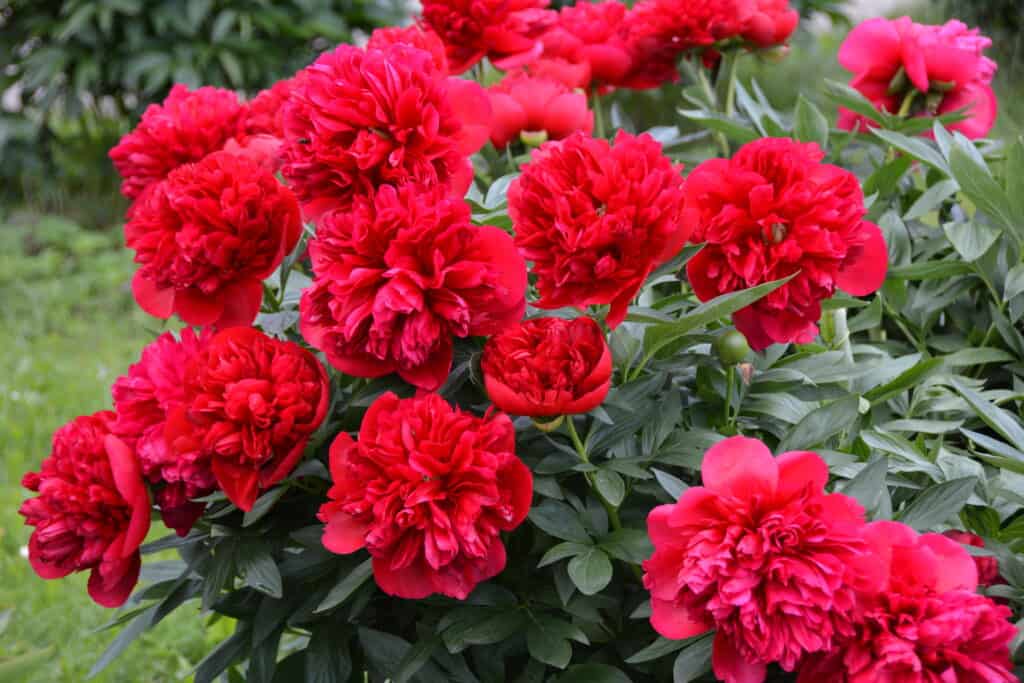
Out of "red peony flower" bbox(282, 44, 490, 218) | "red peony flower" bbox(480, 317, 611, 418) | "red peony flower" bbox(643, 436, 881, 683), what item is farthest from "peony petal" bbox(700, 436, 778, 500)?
"red peony flower" bbox(282, 44, 490, 218)

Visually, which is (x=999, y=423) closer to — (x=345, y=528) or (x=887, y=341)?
(x=887, y=341)

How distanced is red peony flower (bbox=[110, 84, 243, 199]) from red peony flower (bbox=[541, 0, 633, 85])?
0.45 m

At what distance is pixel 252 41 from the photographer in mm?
4305

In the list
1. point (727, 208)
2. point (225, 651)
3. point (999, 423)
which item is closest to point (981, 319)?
point (999, 423)

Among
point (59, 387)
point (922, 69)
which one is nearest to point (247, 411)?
point (922, 69)

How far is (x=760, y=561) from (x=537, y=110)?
0.70m

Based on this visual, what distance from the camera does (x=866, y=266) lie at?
2.98 feet

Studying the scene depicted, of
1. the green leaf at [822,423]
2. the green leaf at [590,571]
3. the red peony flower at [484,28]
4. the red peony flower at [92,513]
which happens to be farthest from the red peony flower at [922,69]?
the red peony flower at [92,513]

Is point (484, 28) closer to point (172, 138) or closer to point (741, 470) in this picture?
point (172, 138)

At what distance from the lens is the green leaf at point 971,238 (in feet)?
3.65

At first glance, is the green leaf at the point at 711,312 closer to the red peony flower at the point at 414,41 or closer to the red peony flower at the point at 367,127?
the red peony flower at the point at 367,127

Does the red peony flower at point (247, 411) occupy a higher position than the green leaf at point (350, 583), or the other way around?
the red peony flower at point (247, 411)

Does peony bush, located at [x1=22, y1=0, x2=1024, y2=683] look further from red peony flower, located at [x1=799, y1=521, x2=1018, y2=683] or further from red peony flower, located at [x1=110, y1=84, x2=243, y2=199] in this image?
red peony flower, located at [x1=110, y1=84, x2=243, y2=199]

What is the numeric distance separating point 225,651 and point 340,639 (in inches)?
6.6
